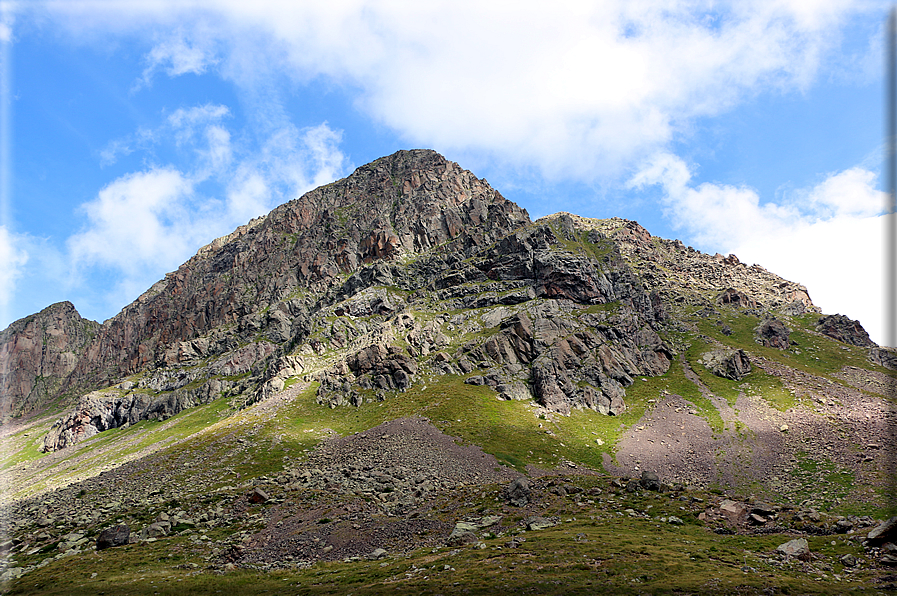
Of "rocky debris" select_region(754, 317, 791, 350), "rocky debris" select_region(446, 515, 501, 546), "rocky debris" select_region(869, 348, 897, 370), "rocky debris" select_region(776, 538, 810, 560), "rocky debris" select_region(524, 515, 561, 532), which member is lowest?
"rocky debris" select_region(446, 515, 501, 546)

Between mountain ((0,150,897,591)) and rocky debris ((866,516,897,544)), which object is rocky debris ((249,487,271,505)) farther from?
rocky debris ((866,516,897,544))

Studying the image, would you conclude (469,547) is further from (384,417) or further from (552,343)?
(552,343)

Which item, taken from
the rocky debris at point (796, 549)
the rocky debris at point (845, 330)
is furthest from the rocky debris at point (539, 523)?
the rocky debris at point (845, 330)

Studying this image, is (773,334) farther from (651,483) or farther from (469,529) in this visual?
(469,529)

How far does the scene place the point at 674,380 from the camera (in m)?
124

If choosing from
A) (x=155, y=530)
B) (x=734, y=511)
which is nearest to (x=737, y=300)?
(x=734, y=511)

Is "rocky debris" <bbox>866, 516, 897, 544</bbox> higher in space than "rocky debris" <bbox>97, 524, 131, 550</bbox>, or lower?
higher

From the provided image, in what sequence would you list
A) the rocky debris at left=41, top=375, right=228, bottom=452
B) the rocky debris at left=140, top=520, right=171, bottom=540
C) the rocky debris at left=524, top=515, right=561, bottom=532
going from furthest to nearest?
the rocky debris at left=41, top=375, right=228, bottom=452 < the rocky debris at left=140, top=520, right=171, bottom=540 < the rocky debris at left=524, top=515, right=561, bottom=532

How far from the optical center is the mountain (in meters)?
57.0

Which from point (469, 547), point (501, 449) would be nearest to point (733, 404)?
point (501, 449)

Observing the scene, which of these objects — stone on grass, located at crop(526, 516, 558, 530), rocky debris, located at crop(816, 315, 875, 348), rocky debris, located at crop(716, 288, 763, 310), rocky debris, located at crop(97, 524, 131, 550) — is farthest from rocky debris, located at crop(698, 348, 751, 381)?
rocky debris, located at crop(97, 524, 131, 550)

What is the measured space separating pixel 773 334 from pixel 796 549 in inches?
5811

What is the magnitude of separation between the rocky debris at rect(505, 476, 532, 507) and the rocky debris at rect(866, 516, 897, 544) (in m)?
31.8

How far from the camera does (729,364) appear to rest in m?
125
